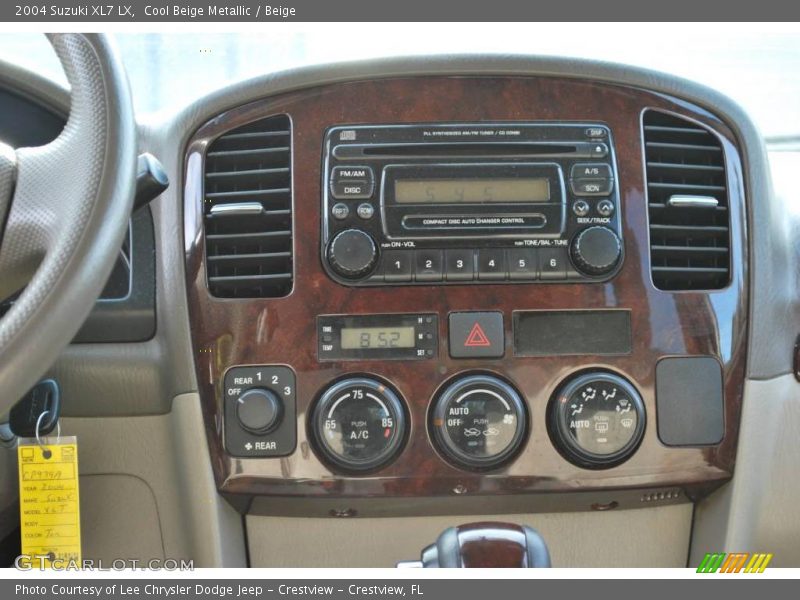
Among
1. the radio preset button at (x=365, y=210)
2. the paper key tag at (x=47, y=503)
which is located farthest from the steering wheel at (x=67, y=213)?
the radio preset button at (x=365, y=210)

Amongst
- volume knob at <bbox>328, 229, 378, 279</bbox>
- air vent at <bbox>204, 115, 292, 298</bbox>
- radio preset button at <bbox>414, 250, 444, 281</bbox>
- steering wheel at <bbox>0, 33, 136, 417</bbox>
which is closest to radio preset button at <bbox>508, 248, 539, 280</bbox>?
radio preset button at <bbox>414, 250, 444, 281</bbox>

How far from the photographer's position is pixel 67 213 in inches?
38.4

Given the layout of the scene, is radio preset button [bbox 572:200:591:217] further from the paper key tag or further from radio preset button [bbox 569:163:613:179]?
the paper key tag

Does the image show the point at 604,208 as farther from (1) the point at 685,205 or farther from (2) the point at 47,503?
(2) the point at 47,503

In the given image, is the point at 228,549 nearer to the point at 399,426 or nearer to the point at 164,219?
the point at 399,426

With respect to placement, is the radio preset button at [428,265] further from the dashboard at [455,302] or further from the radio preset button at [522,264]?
the radio preset button at [522,264]

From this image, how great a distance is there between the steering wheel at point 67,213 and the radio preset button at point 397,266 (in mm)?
489

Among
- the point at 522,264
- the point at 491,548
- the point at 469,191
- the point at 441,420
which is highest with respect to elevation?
the point at 469,191

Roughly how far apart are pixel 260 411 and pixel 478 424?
0.35m

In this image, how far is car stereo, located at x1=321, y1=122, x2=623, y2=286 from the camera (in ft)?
4.66

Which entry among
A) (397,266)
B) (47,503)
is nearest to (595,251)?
(397,266)

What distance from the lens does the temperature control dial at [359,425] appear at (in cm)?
141

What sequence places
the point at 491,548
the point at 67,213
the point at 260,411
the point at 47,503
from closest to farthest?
1. the point at 67,213
2. the point at 491,548
3. the point at 47,503
4. the point at 260,411
